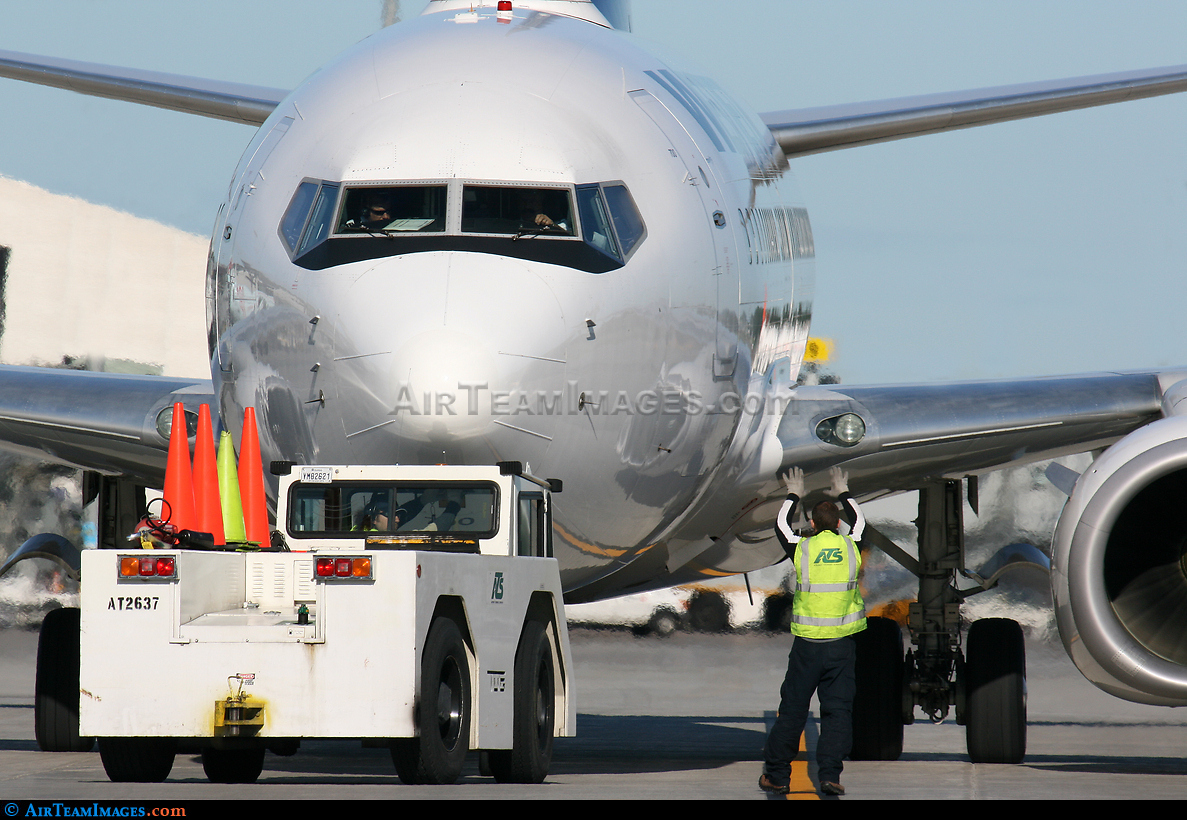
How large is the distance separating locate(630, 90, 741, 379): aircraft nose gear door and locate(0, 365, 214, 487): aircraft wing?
3353 mm

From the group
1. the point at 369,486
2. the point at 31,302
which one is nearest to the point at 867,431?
the point at 369,486

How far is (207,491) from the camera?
9539mm

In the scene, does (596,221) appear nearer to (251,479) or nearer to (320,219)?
(320,219)

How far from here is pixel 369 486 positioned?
369 inches

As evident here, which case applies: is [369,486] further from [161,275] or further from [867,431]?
[161,275]

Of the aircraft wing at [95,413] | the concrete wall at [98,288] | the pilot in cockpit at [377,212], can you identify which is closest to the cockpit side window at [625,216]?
the pilot in cockpit at [377,212]

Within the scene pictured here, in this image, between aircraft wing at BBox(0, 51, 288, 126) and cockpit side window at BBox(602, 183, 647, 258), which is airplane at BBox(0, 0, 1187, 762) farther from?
aircraft wing at BBox(0, 51, 288, 126)

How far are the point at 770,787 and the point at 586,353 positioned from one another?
2478 mm

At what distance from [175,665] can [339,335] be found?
1759 millimetres

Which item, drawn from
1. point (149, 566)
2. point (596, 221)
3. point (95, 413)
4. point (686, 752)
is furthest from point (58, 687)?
point (596, 221)

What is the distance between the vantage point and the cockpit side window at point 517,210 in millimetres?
9359

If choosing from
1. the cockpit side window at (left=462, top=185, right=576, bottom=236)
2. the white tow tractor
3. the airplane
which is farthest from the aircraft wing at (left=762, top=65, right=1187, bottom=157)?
the white tow tractor

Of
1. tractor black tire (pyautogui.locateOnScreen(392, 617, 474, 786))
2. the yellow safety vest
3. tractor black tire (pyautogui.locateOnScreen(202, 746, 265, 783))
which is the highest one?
the yellow safety vest

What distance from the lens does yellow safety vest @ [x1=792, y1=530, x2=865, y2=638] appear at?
32.1 ft
